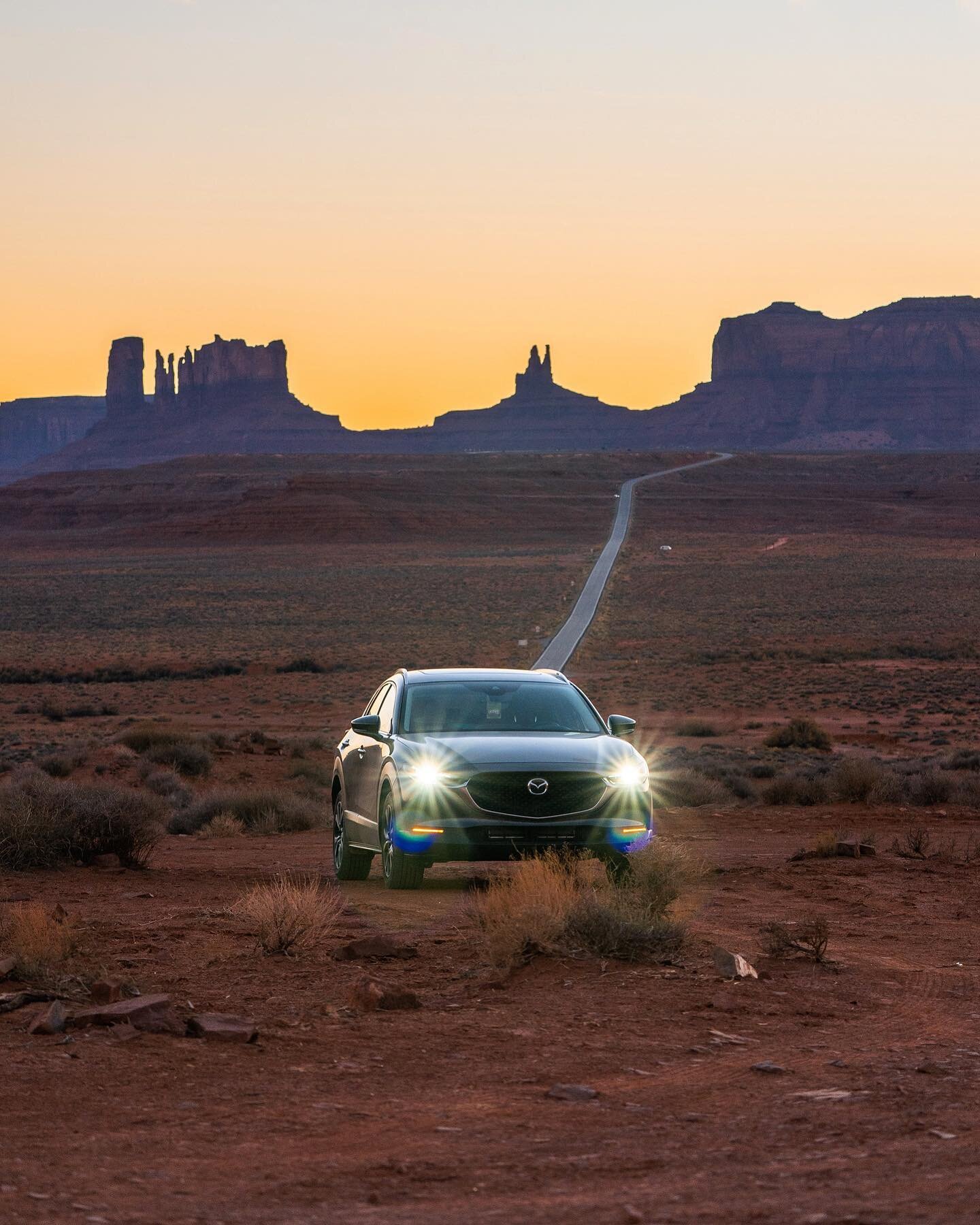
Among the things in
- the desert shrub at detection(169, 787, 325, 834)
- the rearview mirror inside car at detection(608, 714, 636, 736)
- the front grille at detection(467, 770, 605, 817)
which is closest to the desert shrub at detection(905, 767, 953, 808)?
the desert shrub at detection(169, 787, 325, 834)

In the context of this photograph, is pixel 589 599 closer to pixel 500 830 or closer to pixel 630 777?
pixel 630 777

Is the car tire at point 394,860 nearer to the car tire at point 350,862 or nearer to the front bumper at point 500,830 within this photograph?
the front bumper at point 500,830

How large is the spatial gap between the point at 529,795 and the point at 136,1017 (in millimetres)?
3957

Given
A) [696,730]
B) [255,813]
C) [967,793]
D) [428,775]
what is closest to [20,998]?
[428,775]

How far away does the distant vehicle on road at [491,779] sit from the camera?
1027 cm

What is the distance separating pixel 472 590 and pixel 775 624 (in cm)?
2187

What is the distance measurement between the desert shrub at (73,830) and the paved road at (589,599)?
83.4ft

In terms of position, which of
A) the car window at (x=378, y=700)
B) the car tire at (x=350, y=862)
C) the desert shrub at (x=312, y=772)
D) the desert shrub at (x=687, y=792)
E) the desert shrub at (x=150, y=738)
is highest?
the car window at (x=378, y=700)

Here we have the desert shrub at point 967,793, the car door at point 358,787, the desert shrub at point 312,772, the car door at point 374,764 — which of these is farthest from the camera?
the desert shrub at point 312,772

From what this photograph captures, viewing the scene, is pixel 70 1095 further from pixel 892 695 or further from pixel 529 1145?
pixel 892 695

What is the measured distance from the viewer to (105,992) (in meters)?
7.13

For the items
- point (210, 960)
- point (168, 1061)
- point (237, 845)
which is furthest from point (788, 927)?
point (237, 845)

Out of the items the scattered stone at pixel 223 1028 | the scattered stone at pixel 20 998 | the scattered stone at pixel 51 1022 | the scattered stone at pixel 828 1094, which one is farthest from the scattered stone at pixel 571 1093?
the scattered stone at pixel 20 998

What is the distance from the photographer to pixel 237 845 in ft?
49.9
